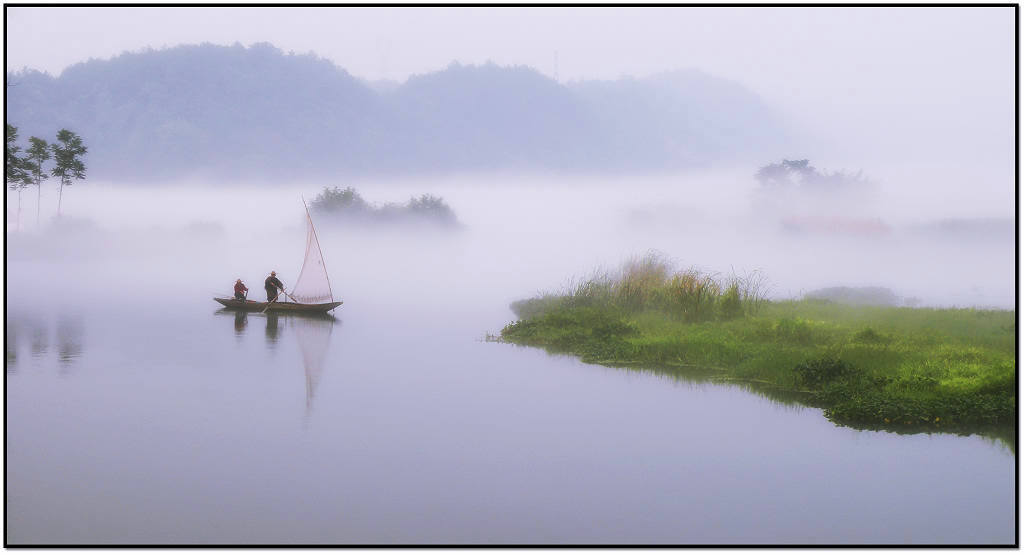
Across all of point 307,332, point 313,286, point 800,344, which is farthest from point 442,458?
point 313,286

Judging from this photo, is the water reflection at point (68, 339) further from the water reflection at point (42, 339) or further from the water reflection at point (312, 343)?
the water reflection at point (312, 343)

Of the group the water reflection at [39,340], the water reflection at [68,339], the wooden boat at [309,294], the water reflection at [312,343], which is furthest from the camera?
the wooden boat at [309,294]

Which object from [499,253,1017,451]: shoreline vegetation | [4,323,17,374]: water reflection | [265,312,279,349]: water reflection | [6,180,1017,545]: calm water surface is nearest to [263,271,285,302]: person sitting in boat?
[265,312,279,349]: water reflection

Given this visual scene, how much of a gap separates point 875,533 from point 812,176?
217ft

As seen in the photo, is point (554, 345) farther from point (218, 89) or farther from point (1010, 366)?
point (218, 89)

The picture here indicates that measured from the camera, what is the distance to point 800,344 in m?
20.6

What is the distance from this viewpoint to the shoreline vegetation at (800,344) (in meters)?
15.0

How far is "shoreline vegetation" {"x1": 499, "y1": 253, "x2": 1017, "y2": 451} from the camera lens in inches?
590

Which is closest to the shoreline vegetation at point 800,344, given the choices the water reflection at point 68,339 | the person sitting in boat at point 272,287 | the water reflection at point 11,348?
the person sitting in boat at point 272,287

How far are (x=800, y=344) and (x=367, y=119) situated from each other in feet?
321

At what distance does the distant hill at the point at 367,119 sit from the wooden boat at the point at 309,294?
7927cm

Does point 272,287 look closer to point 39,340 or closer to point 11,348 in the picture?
point 39,340

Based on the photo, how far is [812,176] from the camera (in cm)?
7262

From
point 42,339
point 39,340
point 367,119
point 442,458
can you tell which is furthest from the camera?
point 367,119
